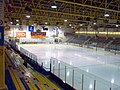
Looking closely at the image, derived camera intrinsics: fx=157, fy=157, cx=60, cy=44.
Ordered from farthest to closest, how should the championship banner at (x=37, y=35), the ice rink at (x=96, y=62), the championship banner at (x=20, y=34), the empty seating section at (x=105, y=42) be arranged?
the championship banner at (x=37, y=35) < the championship banner at (x=20, y=34) < the empty seating section at (x=105, y=42) < the ice rink at (x=96, y=62)

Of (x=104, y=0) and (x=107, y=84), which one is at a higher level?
(x=104, y=0)

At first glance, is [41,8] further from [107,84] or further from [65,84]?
[107,84]

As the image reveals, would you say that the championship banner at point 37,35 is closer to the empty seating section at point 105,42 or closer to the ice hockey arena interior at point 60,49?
the ice hockey arena interior at point 60,49

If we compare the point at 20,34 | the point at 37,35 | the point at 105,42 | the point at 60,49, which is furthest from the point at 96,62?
the point at 20,34

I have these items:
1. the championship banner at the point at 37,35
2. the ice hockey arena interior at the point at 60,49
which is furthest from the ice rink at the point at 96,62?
the championship banner at the point at 37,35

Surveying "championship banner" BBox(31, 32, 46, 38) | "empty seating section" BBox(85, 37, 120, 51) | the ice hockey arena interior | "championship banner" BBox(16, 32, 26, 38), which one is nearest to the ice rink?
the ice hockey arena interior

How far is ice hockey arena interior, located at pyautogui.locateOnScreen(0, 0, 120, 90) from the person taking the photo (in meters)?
6.43

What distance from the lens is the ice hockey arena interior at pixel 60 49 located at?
21.1 feet

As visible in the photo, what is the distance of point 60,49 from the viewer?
86.6ft

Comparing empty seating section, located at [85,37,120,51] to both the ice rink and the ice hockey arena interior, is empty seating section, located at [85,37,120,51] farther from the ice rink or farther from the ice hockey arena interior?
the ice rink

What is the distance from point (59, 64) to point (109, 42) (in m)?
23.3

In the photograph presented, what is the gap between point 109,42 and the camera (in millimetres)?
29766

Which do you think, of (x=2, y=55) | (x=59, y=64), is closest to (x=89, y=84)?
(x=59, y=64)

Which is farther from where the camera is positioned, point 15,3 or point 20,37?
point 20,37
